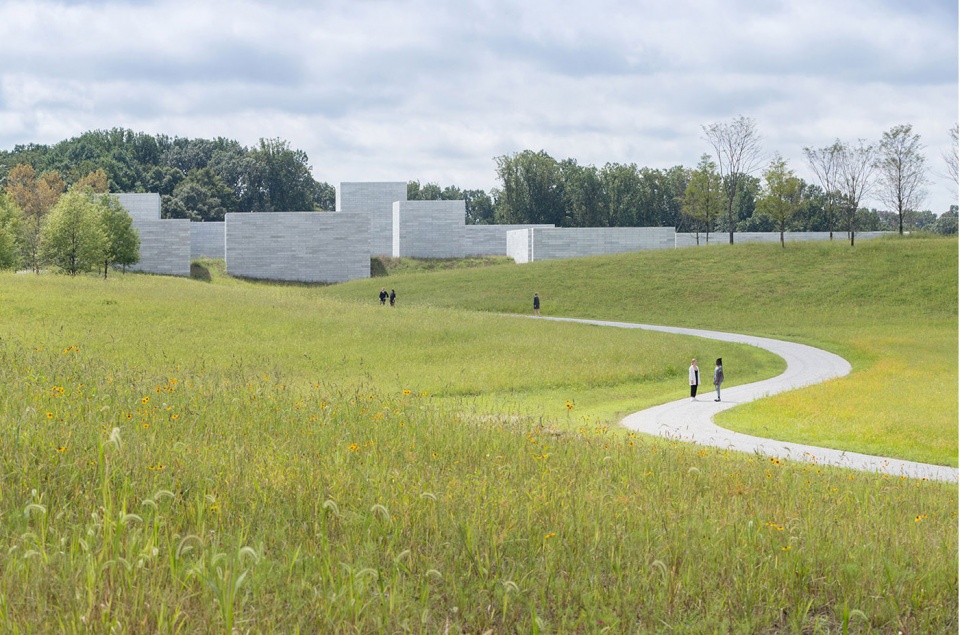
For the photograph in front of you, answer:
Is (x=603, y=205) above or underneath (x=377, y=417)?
above

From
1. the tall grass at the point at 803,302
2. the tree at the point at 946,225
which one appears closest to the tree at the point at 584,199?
the tall grass at the point at 803,302

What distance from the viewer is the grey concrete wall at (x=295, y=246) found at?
254ft

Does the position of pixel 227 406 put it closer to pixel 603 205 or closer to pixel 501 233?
pixel 501 233

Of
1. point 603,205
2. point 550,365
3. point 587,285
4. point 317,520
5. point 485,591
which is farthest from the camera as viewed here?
point 603,205

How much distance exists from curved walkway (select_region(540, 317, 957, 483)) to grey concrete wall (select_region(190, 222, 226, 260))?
2638 inches

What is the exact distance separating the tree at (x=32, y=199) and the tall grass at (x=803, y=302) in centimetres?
3245

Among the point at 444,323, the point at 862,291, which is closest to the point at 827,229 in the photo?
the point at 862,291

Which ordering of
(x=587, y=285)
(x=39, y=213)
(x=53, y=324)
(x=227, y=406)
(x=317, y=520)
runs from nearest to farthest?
(x=317, y=520) → (x=227, y=406) → (x=53, y=324) → (x=587, y=285) → (x=39, y=213)

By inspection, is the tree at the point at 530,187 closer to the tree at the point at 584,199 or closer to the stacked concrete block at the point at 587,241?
the tree at the point at 584,199

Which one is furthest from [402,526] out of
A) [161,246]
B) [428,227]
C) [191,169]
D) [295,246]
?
[191,169]

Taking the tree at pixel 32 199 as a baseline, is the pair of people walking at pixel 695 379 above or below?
below

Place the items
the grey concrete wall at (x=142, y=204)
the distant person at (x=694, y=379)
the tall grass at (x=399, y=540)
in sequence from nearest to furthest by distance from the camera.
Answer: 1. the tall grass at (x=399, y=540)
2. the distant person at (x=694, y=379)
3. the grey concrete wall at (x=142, y=204)

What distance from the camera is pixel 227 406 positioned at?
331 inches

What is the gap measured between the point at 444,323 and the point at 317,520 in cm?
2965
